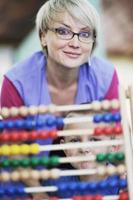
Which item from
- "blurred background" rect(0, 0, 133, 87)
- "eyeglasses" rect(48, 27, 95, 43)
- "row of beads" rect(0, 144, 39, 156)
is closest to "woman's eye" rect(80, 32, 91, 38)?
"eyeglasses" rect(48, 27, 95, 43)

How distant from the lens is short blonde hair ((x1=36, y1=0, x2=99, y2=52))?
1300mm

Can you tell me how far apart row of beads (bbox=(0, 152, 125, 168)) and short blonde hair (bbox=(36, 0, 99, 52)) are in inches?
13.4

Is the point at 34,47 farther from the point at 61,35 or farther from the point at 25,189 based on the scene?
the point at 25,189

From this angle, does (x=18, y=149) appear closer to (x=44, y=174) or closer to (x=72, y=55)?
(x=44, y=174)

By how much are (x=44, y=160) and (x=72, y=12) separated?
0.37 m

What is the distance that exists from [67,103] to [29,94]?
107 mm

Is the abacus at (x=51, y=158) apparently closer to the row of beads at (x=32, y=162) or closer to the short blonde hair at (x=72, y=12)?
the row of beads at (x=32, y=162)

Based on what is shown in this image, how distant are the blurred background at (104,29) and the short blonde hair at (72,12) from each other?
139 centimetres

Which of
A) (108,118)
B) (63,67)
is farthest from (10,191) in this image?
(63,67)

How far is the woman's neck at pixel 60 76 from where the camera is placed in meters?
1.35

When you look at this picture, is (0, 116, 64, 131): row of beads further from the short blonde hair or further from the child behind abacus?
the short blonde hair

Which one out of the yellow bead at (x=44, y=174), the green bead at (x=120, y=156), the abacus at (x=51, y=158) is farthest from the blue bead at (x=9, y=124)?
the green bead at (x=120, y=156)

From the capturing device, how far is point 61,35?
131 centimetres

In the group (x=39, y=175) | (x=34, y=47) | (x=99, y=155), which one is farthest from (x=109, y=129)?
(x=34, y=47)
